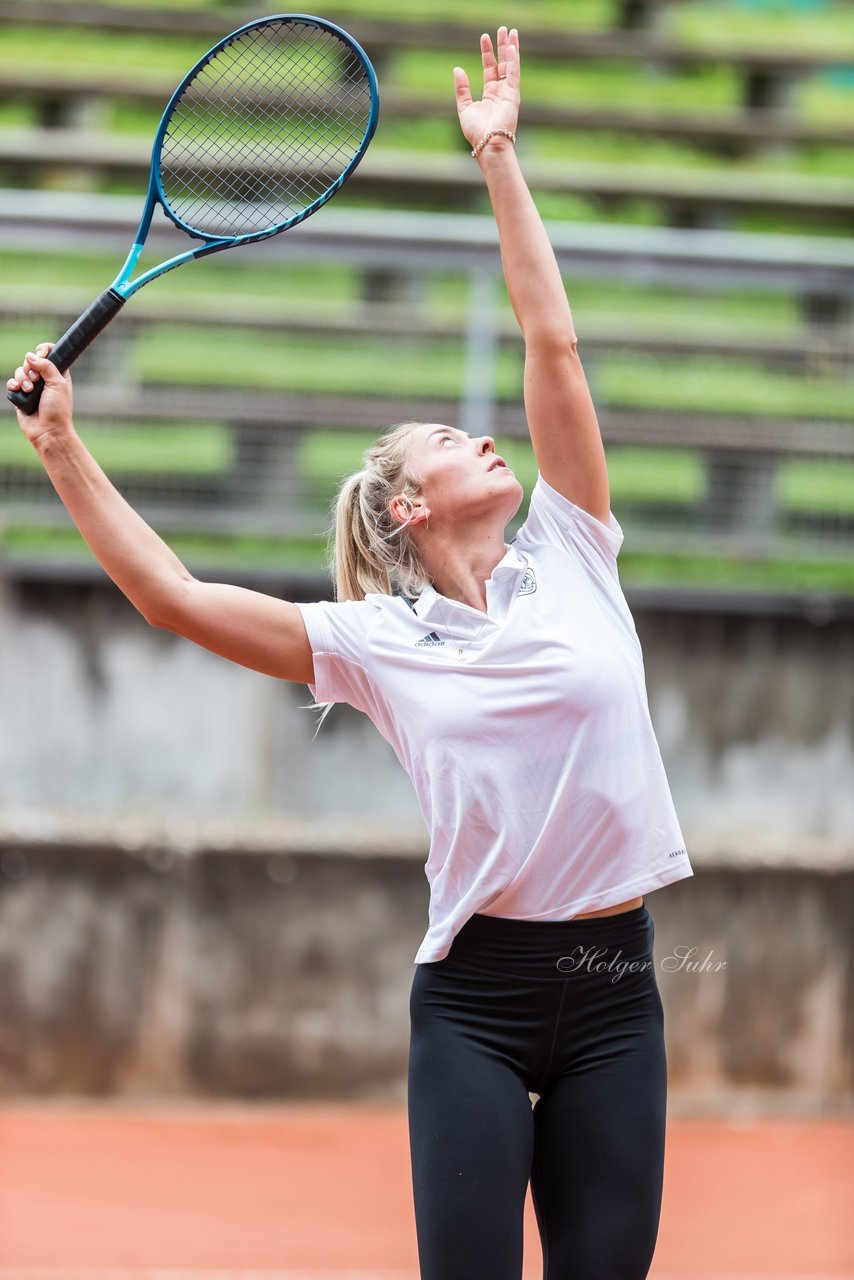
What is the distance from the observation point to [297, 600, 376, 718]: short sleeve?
2877 millimetres

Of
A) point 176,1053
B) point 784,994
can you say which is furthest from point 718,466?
point 176,1053

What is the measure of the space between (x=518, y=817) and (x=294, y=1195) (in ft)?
11.5

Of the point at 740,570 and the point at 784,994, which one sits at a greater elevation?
the point at 740,570

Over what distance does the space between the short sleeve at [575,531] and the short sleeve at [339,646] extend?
1.20 ft

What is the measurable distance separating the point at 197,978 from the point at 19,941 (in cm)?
80

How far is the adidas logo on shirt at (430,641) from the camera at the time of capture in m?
2.88

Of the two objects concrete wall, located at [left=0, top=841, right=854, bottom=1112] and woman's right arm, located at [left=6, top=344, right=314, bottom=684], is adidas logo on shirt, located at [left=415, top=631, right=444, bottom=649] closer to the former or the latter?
woman's right arm, located at [left=6, top=344, right=314, bottom=684]

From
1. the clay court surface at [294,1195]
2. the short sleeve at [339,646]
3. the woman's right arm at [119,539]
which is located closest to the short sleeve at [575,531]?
the short sleeve at [339,646]

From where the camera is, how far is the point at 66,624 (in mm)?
7730

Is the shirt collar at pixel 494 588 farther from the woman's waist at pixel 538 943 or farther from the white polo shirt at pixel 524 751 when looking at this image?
the woman's waist at pixel 538 943

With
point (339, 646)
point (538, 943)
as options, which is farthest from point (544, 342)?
point (538, 943)

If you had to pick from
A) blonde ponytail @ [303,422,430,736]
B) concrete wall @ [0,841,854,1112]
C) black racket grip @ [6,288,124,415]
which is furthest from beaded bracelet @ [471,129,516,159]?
concrete wall @ [0,841,854,1112]

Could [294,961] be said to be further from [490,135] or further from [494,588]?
[490,135]

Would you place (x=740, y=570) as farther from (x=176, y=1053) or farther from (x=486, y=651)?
(x=486, y=651)
